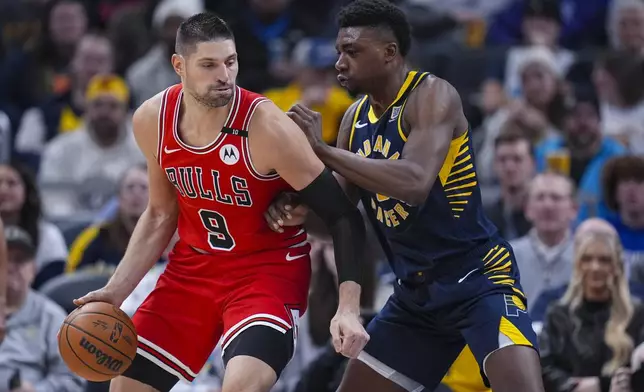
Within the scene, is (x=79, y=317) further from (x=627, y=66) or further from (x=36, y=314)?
(x=627, y=66)

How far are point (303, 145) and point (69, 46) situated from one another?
758cm

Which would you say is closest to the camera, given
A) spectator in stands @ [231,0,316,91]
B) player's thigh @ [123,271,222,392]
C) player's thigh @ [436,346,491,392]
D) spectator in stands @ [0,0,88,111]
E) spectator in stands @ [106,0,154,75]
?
player's thigh @ [123,271,222,392]

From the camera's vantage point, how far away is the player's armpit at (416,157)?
15.8 ft

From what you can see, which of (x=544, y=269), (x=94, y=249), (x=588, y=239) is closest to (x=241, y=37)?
(x=94, y=249)

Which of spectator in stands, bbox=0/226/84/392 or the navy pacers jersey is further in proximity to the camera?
spectator in stands, bbox=0/226/84/392

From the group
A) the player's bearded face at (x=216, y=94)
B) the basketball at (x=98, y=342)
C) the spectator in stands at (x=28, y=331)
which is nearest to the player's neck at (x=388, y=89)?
the player's bearded face at (x=216, y=94)

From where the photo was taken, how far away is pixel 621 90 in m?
9.98

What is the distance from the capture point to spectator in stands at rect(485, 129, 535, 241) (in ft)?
28.7

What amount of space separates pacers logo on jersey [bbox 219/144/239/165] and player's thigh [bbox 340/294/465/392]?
98 cm

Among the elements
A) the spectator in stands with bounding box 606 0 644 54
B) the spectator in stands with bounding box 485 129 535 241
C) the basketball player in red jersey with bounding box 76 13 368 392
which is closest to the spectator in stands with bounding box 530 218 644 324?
the spectator in stands with bounding box 485 129 535 241

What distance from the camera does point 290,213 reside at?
16.3ft

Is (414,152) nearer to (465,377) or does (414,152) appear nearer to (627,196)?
(465,377)

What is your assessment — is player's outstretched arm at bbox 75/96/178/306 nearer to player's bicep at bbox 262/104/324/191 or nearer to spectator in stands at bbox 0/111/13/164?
player's bicep at bbox 262/104/324/191

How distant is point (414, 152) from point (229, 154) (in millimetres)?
746
